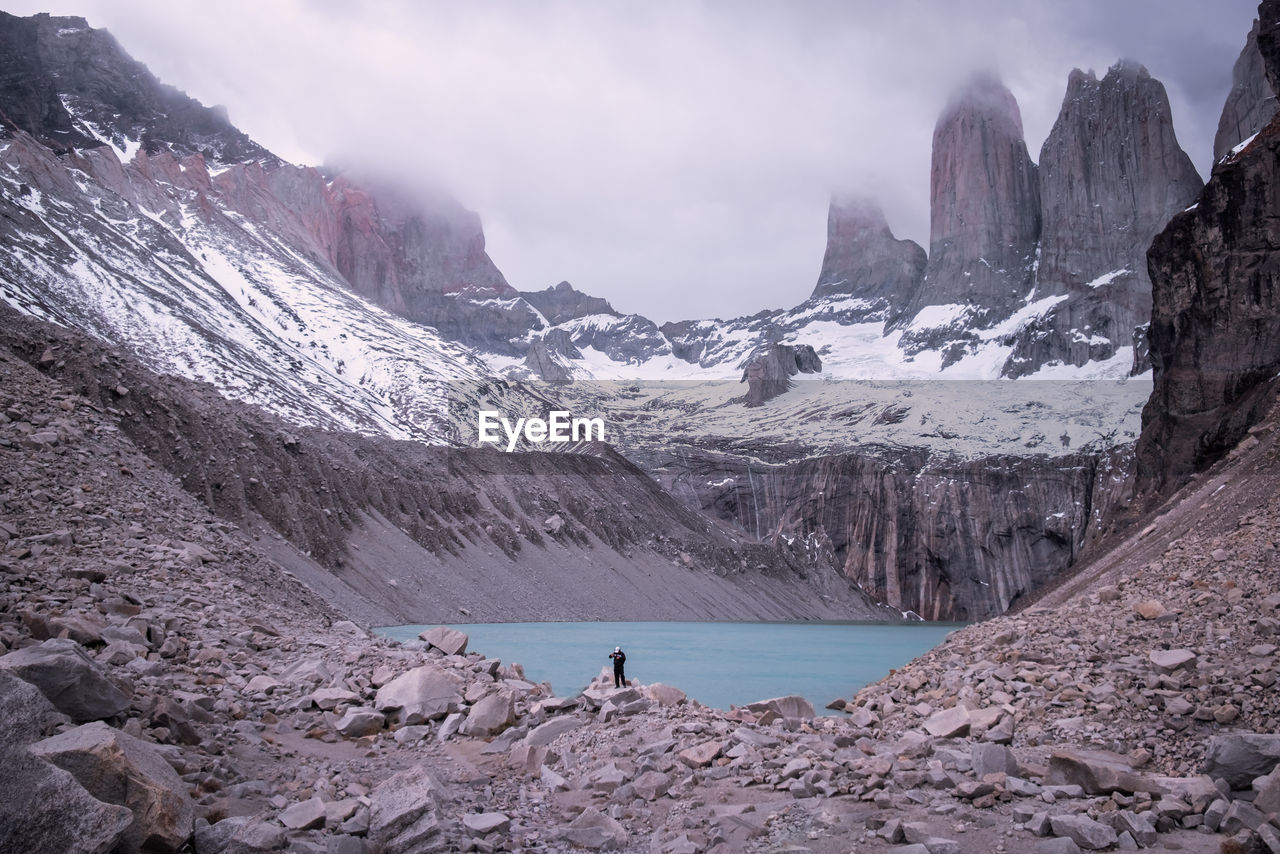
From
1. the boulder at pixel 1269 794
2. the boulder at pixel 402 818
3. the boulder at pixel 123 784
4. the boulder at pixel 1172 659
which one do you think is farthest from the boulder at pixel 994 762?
the boulder at pixel 123 784

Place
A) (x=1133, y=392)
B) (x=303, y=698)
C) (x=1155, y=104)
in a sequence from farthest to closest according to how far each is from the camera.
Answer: (x=1155, y=104) → (x=1133, y=392) → (x=303, y=698)

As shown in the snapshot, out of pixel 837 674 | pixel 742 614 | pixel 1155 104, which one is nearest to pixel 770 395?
pixel 1155 104

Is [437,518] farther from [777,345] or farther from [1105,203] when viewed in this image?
[1105,203]

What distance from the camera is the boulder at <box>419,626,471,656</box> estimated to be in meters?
16.6

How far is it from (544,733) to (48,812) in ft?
22.0

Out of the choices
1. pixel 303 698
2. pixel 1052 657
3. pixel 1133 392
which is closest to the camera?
pixel 303 698

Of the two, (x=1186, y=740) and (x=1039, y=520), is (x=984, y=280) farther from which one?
(x=1186, y=740)

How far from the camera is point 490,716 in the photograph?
1230cm

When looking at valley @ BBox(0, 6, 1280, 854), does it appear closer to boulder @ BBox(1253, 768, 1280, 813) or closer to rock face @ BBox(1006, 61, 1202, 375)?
boulder @ BBox(1253, 768, 1280, 813)

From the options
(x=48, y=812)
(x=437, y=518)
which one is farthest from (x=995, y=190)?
(x=48, y=812)

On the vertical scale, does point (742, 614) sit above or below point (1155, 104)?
below

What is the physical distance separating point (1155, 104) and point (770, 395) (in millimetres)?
84802

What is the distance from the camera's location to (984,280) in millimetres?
194375

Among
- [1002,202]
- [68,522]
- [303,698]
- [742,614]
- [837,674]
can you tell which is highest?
[1002,202]
